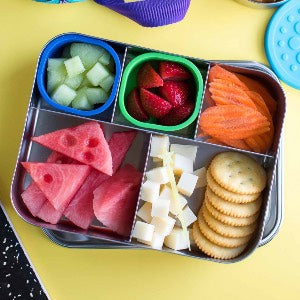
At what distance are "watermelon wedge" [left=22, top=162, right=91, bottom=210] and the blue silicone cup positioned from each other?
13 centimetres

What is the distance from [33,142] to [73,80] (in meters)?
0.19

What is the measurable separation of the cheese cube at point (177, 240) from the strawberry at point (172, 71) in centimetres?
35

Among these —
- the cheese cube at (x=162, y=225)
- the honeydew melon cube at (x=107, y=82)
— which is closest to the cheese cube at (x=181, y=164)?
the cheese cube at (x=162, y=225)

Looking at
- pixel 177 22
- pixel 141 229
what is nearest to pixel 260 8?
pixel 177 22

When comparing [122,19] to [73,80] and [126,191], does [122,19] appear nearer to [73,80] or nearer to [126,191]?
[73,80]

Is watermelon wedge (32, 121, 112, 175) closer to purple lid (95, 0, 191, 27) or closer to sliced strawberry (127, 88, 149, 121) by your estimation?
sliced strawberry (127, 88, 149, 121)

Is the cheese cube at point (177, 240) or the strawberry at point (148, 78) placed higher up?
the strawberry at point (148, 78)

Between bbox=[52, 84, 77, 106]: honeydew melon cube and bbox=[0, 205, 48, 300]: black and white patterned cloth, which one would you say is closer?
bbox=[52, 84, 77, 106]: honeydew melon cube

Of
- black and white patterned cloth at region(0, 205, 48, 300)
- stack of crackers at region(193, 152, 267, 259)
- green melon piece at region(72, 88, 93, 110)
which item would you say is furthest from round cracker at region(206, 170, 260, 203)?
black and white patterned cloth at region(0, 205, 48, 300)

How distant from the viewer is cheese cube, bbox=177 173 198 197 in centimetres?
134

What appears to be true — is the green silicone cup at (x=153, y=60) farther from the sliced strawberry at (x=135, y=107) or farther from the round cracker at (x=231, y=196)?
the round cracker at (x=231, y=196)

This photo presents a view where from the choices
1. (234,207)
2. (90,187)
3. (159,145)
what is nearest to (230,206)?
(234,207)

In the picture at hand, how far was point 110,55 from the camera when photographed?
1331 mm

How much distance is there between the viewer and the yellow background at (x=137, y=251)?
4.63 ft
